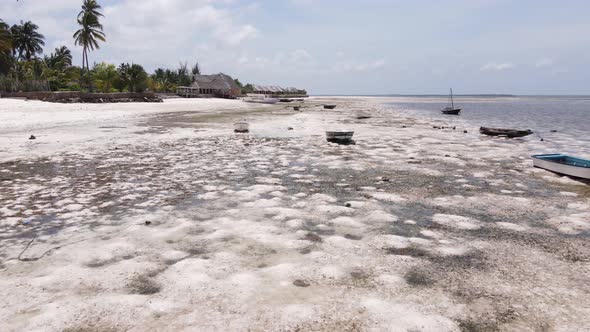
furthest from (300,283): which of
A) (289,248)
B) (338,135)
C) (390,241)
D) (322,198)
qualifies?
(338,135)

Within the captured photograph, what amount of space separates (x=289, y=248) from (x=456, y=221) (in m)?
3.11

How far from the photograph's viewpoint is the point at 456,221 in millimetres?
6434

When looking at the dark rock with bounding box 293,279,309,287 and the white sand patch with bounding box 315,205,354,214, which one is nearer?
the dark rock with bounding box 293,279,309,287

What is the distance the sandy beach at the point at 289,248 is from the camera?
3570mm

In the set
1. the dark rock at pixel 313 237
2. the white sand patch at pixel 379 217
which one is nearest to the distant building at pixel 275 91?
the white sand patch at pixel 379 217

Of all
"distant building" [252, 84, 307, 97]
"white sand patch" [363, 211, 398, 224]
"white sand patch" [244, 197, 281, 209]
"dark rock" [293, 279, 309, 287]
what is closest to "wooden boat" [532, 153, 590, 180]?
"white sand patch" [363, 211, 398, 224]

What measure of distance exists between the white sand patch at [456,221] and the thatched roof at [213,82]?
88.0m

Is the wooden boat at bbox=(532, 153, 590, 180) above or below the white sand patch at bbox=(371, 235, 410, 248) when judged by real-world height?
above

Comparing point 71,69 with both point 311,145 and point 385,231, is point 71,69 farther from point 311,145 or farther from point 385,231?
point 385,231

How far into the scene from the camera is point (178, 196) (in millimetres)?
7812

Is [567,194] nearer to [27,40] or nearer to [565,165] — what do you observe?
[565,165]

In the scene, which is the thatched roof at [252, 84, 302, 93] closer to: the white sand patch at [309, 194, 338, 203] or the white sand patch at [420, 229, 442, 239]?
the white sand patch at [309, 194, 338, 203]

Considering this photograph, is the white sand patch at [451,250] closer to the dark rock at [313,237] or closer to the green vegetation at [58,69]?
the dark rock at [313,237]

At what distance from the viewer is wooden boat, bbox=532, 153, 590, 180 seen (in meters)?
9.67
